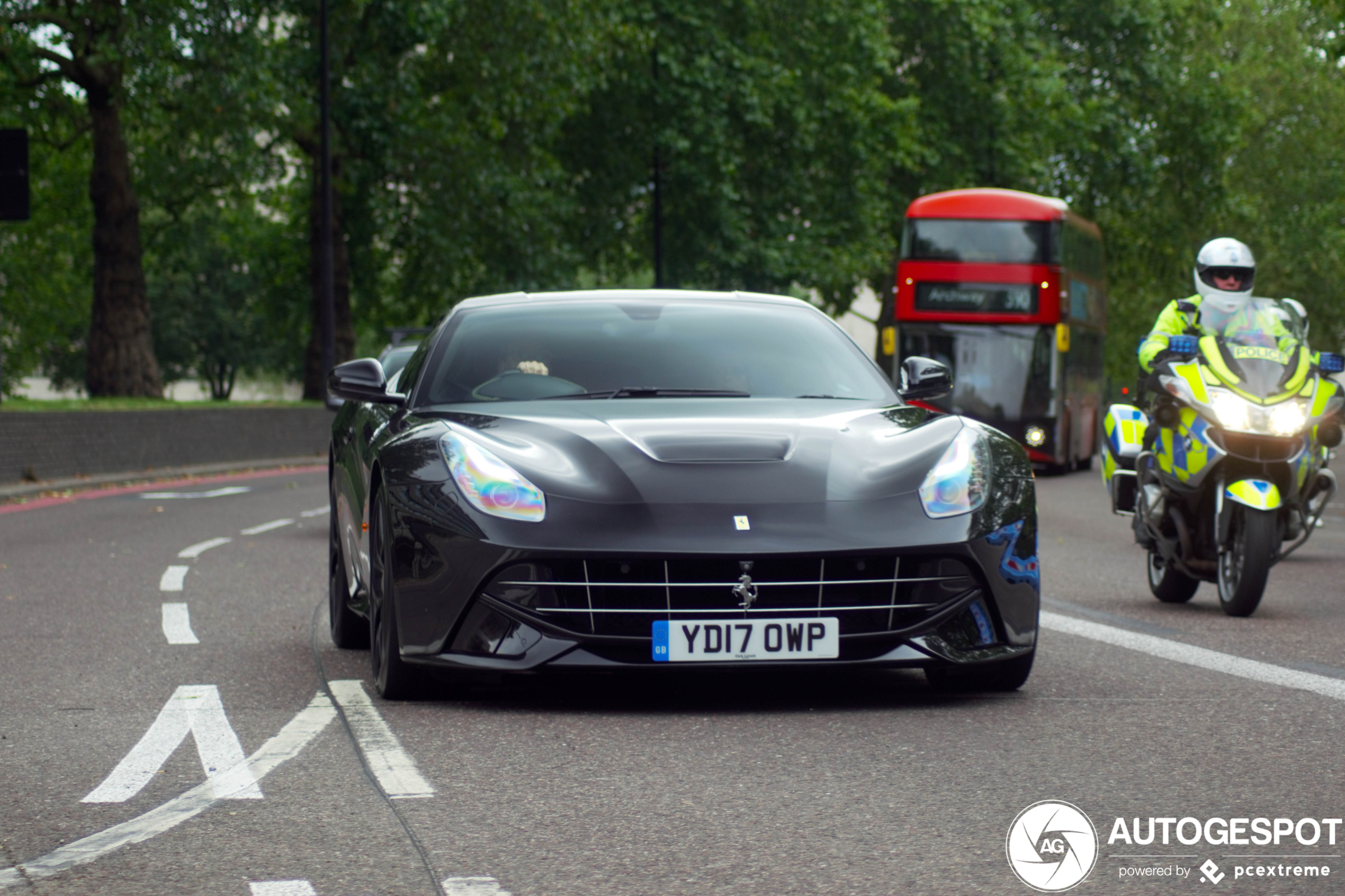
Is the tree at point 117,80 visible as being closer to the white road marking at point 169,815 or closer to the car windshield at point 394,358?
the car windshield at point 394,358

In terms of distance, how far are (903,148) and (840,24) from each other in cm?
313

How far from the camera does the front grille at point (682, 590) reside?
597 cm

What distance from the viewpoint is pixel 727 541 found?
593cm

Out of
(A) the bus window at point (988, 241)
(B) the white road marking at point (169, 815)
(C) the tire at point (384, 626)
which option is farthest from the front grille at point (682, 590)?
(A) the bus window at point (988, 241)

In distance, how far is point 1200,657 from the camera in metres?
7.55

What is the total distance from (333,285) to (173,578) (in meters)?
26.9

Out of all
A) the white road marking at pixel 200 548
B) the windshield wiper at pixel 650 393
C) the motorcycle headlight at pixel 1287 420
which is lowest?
the white road marking at pixel 200 548

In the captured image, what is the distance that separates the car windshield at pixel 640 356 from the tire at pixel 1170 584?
3142 mm

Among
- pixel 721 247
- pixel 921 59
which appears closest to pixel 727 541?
pixel 721 247

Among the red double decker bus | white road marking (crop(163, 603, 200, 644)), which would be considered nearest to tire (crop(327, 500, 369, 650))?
white road marking (crop(163, 603, 200, 644))

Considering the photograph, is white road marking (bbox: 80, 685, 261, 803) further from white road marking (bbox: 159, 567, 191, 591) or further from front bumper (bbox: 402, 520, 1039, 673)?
white road marking (bbox: 159, 567, 191, 591)

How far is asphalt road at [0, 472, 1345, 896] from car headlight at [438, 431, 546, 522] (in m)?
0.64

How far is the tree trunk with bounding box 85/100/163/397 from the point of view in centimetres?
3150

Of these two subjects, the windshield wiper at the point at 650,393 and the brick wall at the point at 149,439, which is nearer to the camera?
the windshield wiper at the point at 650,393
